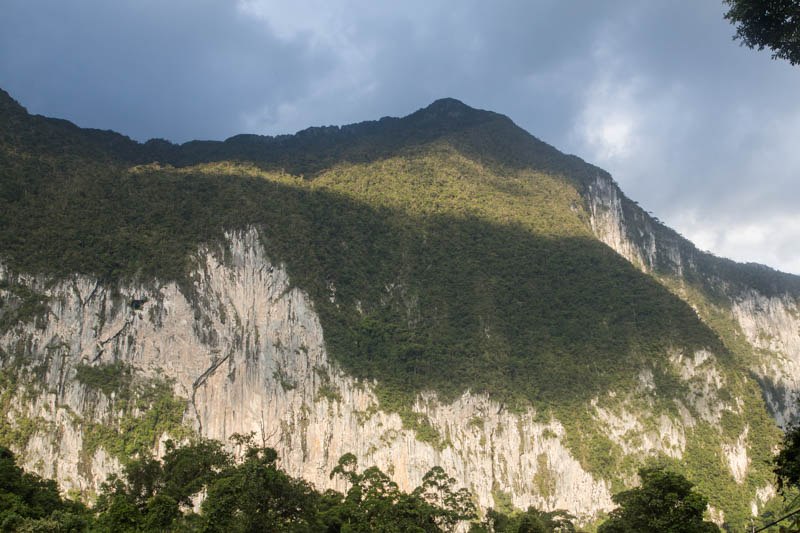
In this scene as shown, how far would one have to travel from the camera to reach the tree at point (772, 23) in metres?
16.7

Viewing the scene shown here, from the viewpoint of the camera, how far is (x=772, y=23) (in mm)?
17203

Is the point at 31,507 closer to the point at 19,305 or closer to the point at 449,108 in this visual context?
the point at 19,305

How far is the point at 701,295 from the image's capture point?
125 meters

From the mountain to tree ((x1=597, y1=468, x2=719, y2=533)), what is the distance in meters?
46.6

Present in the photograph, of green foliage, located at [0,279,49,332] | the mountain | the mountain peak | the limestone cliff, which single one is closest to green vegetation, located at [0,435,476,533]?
the mountain

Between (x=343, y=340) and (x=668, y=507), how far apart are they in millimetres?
59117

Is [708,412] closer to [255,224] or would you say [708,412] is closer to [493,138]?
[255,224]

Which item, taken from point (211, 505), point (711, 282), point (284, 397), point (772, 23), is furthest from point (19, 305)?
point (711, 282)

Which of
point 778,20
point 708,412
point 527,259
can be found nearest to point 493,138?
point 527,259

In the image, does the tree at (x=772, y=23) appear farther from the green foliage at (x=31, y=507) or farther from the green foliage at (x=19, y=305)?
the green foliage at (x=19, y=305)

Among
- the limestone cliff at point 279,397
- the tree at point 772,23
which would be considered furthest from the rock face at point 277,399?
the tree at point 772,23

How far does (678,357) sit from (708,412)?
8204mm

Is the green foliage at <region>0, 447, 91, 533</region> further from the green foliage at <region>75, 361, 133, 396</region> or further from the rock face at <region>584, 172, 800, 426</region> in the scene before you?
the rock face at <region>584, 172, 800, 426</region>

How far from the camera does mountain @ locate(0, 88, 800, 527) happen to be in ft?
211
